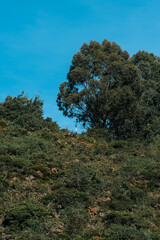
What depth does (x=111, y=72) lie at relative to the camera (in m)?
40.3

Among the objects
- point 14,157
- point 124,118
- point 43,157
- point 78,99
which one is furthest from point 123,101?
point 14,157

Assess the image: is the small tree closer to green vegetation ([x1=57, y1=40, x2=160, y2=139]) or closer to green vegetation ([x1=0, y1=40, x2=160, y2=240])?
green vegetation ([x1=0, y1=40, x2=160, y2=240])

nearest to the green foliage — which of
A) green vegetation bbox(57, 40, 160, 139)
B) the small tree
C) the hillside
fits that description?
the hillside

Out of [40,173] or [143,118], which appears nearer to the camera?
[40,173]

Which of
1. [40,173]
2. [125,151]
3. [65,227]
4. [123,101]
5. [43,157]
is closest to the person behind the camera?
[65,227]

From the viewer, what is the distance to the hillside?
565 inches

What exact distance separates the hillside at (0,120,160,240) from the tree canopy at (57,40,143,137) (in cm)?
1015

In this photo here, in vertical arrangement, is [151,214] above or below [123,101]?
below

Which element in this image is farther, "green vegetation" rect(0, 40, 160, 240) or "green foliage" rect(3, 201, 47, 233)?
"green vegetation" rect(0, 40, 160, 240)

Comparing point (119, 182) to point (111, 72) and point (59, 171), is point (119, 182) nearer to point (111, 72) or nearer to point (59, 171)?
point (59, 171)

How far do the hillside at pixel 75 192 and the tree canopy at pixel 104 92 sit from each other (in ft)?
33.3

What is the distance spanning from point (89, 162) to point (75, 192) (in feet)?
23.4

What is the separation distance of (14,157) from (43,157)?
261cm

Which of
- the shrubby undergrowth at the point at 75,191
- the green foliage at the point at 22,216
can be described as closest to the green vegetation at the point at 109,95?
the shrubby undergrowth at the point at 75,191
